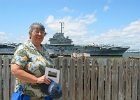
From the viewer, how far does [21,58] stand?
5.10m

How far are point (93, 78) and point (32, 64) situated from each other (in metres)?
3.38

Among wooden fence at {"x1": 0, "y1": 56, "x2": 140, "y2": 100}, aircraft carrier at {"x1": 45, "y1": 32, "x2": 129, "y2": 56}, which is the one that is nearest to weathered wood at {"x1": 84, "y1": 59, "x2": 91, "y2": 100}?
wooden fence at {"x1": 0, "y1": 56, "x2": 140, "y2": 100}

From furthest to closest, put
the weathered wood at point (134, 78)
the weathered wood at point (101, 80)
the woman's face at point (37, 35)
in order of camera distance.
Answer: the weathered wood at point (134, 78)
the weathered wood at point (101, 80)
the woman's face at point (37, 35)

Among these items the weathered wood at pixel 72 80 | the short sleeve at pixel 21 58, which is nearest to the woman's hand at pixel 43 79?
the short sleeve at pixel 21 58

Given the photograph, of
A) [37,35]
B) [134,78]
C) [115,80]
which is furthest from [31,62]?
[134,78]

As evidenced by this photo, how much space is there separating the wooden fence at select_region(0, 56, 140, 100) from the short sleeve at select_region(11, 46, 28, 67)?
276 centimetres

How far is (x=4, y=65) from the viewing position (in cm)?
791

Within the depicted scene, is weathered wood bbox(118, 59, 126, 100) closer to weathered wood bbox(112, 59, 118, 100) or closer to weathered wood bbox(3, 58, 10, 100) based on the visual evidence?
weathered wood bbox(112, 59, 118, 100)

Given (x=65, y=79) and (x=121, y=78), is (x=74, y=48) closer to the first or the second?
(x=121, y=78)

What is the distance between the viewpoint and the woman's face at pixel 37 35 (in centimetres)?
521

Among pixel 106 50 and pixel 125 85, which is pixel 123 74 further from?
pixel 106 50

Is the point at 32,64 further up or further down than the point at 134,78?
further up

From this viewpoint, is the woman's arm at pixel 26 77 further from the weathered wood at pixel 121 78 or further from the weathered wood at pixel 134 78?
the weathered wood at pixel 134 78

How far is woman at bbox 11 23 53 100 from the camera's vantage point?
5000 millimetres
